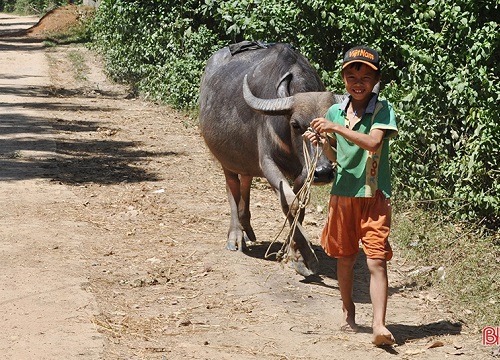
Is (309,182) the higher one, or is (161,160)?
(309,182)

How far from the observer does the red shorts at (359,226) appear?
5250 mm

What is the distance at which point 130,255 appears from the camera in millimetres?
7484

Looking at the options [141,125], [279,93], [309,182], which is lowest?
[141,125]

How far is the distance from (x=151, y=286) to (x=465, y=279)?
7.59ft

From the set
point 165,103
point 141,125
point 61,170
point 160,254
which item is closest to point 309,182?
point 160,254

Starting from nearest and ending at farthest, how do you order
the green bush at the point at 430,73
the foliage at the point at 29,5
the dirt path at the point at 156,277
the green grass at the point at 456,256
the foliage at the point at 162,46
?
the dirt path at the point at 156,277 → the green grass at the point at 456,256 → the green bush at the point at 430,73 → the foliage at the point at 162,46 → the foliage at the point at 29,5

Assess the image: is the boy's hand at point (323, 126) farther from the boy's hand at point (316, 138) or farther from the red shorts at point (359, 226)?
the red shorts at point (359, 226)

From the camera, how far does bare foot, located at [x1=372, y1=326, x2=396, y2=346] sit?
5.14 metres

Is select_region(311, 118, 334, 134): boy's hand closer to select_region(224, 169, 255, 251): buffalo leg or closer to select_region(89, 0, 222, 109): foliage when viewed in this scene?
select_region(224, 169, 255, 251): buffalo leg

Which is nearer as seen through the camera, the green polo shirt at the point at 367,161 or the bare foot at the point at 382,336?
the bare foot at the point at 382,336

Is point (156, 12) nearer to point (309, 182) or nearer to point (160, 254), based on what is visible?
point (160, 254)

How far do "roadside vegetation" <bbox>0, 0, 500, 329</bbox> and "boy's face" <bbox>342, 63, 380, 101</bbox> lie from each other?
1.69 meters

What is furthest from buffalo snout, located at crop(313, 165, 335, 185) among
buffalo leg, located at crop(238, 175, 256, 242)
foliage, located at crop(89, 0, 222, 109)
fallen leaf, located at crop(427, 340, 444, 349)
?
foliage, located at crop(89, 0, 222, 109)

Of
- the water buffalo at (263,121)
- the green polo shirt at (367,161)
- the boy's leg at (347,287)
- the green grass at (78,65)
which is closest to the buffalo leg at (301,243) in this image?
the water buffalo at (263,121)
